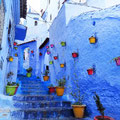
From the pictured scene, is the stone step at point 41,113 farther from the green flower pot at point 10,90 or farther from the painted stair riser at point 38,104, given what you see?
the green flower pot at point 10,90

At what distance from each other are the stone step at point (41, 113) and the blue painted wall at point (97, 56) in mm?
740

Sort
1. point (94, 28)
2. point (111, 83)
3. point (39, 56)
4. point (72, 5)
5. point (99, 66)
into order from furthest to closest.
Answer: point (39, 56)
point (72, 5)
point (94, 28)
point (99, 66)
point (111, 83)

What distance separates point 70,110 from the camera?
5.10 metres

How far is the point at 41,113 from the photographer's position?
4703 millimetres

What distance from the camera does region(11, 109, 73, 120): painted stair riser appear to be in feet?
14.9

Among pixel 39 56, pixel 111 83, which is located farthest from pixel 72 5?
pixel 39 56

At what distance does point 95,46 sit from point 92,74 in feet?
3.19

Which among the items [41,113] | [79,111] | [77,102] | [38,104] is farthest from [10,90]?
[79,111]

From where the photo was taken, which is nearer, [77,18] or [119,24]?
[119,24]

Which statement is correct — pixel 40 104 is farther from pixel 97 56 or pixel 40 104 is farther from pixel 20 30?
pixel 20 30

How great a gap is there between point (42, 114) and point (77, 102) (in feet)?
4.17

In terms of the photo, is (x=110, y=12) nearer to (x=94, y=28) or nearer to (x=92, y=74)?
(x=94, y=28)

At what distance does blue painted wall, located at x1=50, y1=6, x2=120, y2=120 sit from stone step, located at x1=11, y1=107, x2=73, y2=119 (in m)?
0.74

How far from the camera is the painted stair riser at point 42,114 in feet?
14.9
